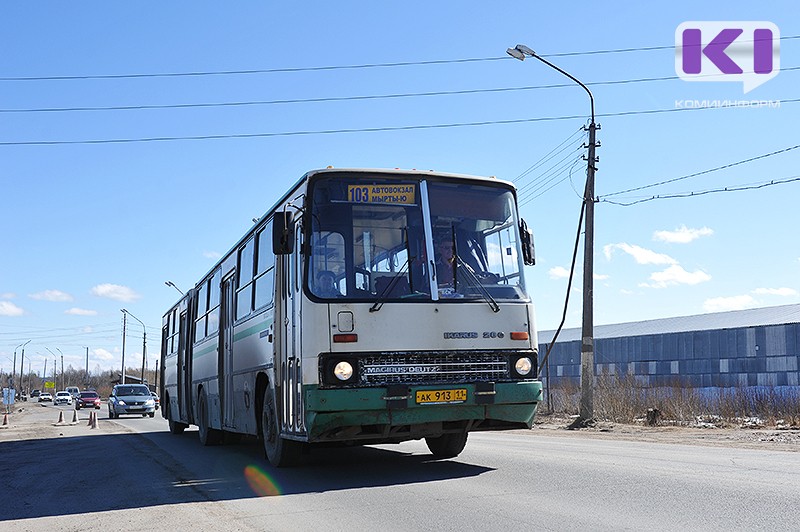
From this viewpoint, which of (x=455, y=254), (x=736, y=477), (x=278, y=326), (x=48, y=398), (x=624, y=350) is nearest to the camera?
(x=736, y=477)

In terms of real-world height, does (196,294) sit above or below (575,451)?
above

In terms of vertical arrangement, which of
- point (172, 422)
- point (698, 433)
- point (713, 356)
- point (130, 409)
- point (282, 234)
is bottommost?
point (130, 409)

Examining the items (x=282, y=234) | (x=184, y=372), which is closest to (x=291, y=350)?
(x=282, y=234)

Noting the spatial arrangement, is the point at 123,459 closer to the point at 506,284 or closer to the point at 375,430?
the point at 375,430

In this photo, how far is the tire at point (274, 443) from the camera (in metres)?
11.0

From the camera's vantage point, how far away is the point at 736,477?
904 centimetres

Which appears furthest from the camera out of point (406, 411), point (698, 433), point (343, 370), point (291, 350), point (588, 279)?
point (588, 279)

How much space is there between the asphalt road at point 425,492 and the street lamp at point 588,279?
9.15 m

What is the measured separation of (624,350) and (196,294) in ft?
136

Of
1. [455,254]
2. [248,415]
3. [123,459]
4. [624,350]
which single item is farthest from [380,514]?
[624,350]

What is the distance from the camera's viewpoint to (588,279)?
2400 centimetres

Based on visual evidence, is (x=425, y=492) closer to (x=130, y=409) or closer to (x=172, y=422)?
(x=172, y=422)

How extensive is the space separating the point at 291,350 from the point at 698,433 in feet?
41.1

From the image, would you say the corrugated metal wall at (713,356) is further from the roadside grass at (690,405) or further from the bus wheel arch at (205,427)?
the bus wheel arch at (205,427)
